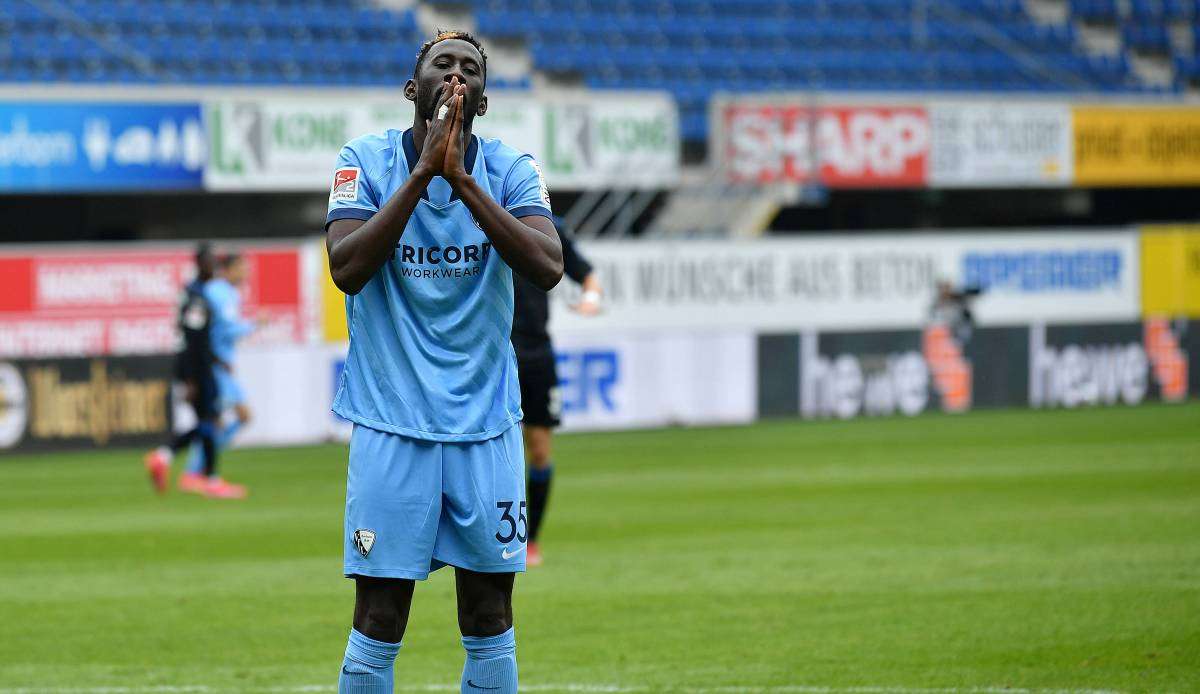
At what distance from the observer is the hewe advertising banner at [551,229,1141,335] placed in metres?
24.7

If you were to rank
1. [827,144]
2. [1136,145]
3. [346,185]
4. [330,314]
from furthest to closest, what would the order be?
[1136,145]
[827,144]
[330,314]
[346,185]

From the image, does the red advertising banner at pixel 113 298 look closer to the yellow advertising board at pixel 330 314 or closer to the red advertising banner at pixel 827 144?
the yellow advertising board at pixel 330 314

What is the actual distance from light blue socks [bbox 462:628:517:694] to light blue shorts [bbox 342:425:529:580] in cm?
20

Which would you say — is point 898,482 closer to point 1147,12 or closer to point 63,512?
point 63,512

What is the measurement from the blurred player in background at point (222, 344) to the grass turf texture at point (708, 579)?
27 centimetres

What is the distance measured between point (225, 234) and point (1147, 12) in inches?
683

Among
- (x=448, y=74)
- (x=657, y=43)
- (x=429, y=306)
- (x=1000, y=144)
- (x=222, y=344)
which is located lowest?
(x=222, y=344)

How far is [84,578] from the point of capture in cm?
1038

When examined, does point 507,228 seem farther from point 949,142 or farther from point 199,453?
point 949,142

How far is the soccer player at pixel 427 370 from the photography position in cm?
448

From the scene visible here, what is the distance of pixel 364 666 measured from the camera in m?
4.54

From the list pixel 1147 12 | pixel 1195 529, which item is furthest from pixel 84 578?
pixel 1147 12

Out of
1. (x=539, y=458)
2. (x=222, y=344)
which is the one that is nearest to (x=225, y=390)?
(x=222, y=344)

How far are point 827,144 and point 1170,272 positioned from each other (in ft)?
20.5
